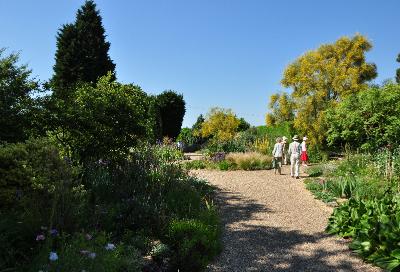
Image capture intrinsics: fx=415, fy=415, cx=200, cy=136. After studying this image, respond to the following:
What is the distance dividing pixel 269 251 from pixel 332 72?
24072 mm

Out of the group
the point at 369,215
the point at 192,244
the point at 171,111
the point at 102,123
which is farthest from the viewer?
the point at 171,111

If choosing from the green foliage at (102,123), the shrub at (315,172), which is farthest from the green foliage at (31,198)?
the shrub at (315,172)

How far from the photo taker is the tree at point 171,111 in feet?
88.1

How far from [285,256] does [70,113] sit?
17.4 ft

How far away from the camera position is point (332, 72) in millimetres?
28344

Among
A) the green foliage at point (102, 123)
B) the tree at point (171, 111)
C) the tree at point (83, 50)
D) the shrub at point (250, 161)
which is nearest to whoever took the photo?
the green foliage at point (102, 123)

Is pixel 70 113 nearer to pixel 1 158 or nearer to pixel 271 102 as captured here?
pixel 1 158

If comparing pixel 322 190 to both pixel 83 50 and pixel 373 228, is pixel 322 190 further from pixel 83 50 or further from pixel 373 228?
pixel 83 50

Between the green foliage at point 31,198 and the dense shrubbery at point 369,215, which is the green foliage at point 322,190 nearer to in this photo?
the dense shrubbery at point 369,215

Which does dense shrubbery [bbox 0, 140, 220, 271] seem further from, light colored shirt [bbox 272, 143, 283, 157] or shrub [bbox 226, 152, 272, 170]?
shrub [bbox 226, 152, 272, 170]

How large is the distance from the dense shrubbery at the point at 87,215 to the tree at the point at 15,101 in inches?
61.1

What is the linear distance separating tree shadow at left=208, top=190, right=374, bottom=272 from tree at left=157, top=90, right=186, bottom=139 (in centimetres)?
Answer: 1893

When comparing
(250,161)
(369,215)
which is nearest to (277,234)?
(369,215)

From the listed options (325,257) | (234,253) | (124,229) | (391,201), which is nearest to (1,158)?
(124,229)
